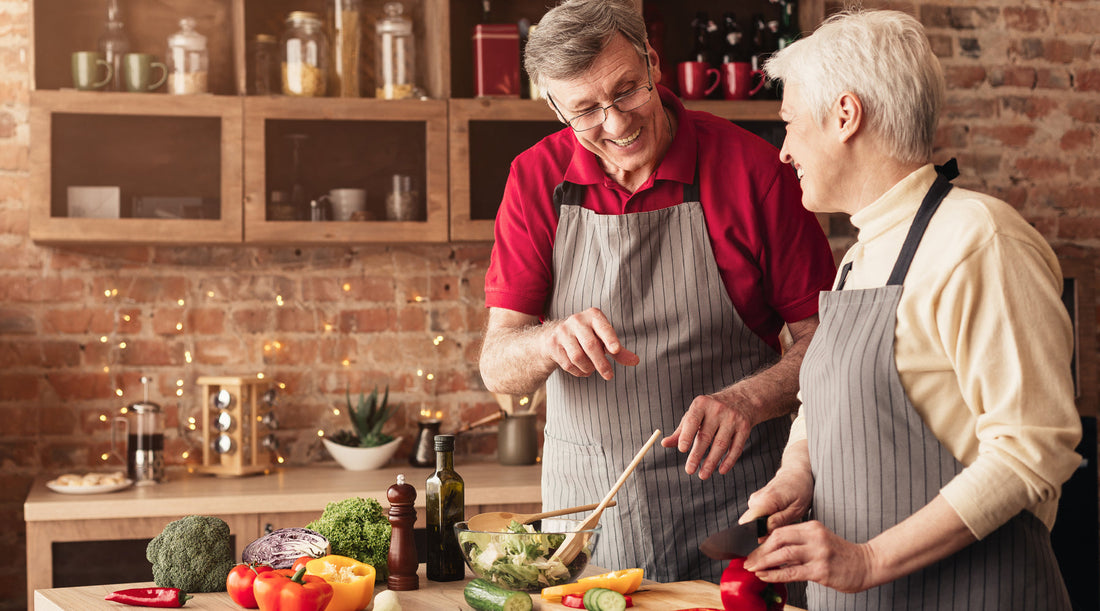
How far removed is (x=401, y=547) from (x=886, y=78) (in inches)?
39.4

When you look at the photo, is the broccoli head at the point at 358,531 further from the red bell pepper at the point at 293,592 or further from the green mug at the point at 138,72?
the green mug at the point at 138,72

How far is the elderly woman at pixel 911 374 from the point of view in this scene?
116 cm

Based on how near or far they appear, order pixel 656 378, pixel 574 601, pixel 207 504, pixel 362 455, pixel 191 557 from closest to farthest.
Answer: pixel 574 601 → pixel 191 557 → pixel 656 378 → pixel 207 504 → pixel 362 455

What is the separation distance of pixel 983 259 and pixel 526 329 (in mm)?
886

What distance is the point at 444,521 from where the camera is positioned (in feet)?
5.24

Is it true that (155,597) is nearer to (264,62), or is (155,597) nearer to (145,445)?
(145,445)

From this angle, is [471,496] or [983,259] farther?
[471,496]

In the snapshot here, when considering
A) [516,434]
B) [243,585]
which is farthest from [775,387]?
[516,434]

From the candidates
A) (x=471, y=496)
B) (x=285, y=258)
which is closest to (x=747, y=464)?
(x=471, y=496)

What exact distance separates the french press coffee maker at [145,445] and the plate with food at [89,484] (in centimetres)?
5

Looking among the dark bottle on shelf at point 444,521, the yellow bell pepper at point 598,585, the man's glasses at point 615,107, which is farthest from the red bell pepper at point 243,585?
the man's glasses at point 615,107

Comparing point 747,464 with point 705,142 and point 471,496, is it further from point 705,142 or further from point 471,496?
point 471,496

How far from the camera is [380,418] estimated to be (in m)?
3.22

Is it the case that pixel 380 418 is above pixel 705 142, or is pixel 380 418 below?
below
